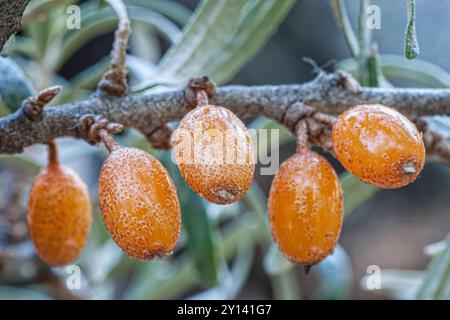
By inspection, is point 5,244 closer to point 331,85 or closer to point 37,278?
point 37,278

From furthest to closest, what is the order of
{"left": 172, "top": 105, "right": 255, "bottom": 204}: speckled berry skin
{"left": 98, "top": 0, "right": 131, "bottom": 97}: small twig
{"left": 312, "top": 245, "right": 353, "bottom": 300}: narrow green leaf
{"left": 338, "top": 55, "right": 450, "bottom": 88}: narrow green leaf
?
{"left": 338, "top": 55, "right": 450, "bottom": 88}: narrow green leaf
{"left": 312, "top": 245, "right": 353, "bottom": 300}: narrow green leaf
{"left": 98, "top": 0, "right": 131, "bottom": 97}: small twig
{"left": 172, "top": 105, "right": 255, "bottom": 204}: speckled berry skin

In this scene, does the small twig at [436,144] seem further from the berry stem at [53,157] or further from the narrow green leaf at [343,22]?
the berry stem at [53,157]

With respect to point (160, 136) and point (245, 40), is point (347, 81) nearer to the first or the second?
point (160, 136)

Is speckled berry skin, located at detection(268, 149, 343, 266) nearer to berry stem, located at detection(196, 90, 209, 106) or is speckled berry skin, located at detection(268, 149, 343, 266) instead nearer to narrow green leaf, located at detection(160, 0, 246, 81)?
berry stem, located at detection(196, 90, 209, 106)

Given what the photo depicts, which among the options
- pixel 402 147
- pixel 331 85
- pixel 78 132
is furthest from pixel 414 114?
pixel 78 132

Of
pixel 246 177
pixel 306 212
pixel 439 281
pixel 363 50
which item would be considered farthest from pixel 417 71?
pixel 246 177

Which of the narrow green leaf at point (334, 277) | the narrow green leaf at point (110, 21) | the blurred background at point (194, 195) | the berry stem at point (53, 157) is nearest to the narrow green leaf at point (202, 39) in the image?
the blurred background at point (194, 195)

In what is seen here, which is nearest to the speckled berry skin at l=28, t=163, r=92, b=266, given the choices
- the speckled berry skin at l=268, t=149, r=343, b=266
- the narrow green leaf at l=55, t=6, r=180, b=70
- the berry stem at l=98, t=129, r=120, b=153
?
the berry stem at l=98, t=129, r=120, b=153
